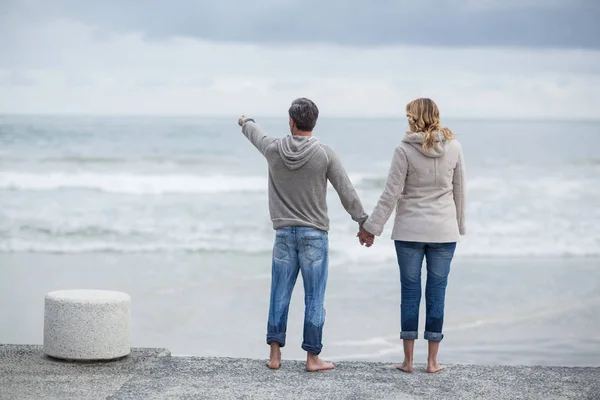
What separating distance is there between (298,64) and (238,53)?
2894 millimetres

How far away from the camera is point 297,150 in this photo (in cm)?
577

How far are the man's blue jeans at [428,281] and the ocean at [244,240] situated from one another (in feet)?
7.48

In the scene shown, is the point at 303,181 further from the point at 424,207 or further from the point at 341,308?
the point at 341,308

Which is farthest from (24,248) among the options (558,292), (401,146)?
(401,146)

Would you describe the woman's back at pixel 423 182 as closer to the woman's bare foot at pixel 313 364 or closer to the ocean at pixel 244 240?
the woman's bare foot at pixel 313 364

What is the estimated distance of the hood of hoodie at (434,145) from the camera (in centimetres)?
572

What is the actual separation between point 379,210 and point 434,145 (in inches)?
20.9

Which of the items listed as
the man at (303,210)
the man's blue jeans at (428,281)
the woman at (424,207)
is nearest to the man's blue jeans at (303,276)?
the man at (303,210)

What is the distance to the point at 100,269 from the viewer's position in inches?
509

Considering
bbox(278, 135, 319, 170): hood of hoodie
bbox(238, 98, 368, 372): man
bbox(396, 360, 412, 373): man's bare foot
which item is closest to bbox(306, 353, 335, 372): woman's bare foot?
bbox(238, 98, 368, 372): man

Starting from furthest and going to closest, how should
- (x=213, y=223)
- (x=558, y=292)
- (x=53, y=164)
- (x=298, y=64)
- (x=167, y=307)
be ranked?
(x=298, y=64) → (x=53, y=164) → (x=213, y=223) → (x=558, y=292) → (x=167, y=307)

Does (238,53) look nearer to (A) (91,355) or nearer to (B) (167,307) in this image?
(B) (167,307)

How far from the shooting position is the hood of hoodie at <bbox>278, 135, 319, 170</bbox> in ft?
18.8

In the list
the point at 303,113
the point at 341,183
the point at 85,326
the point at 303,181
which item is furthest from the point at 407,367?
the point at 85,326
